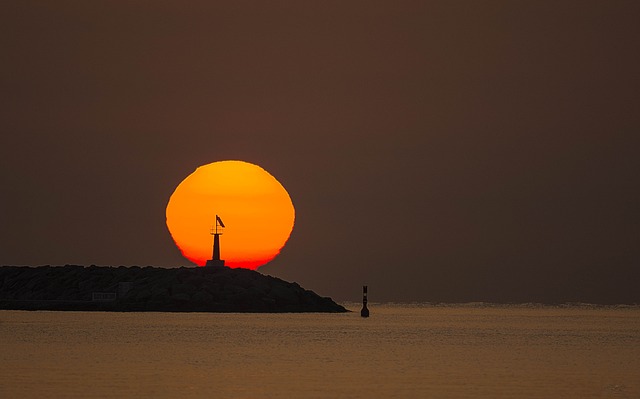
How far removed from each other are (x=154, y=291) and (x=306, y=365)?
222 feet

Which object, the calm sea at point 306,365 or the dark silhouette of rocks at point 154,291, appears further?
the dark silhouette of rocks at point 154,291

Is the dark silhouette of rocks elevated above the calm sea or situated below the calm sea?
above

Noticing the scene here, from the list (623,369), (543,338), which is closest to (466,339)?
(543,338)

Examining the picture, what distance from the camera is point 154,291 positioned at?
129875mm

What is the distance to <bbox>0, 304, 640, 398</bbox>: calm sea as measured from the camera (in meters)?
51.0

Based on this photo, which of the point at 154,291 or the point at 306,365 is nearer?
the point at 306,365

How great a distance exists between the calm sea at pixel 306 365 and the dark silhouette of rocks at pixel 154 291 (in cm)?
2587

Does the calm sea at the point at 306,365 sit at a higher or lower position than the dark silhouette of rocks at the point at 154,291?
lower

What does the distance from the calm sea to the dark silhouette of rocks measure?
2587 centimetres

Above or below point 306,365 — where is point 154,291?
above

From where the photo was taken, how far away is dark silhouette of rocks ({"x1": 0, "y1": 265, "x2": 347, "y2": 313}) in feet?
421

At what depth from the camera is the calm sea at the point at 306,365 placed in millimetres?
51031

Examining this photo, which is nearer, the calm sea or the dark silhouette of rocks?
the calm sea

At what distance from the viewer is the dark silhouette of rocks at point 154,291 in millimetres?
128250
